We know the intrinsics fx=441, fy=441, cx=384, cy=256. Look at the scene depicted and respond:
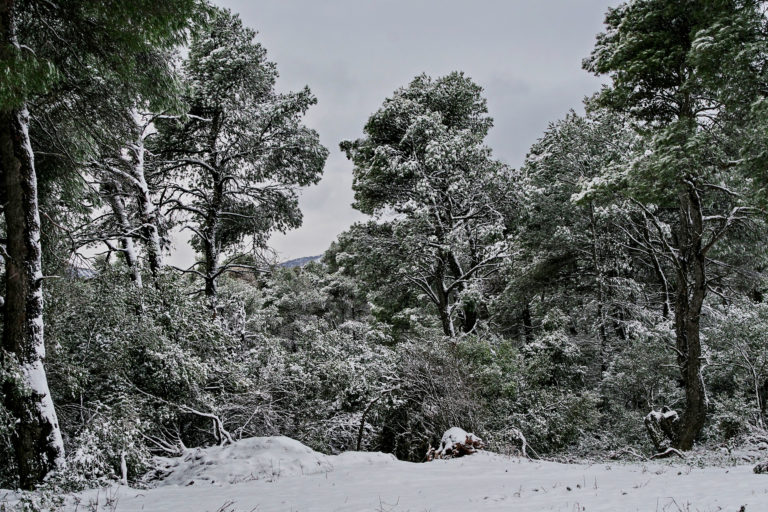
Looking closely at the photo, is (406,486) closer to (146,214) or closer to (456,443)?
(456,443)

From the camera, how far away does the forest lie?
221 inches

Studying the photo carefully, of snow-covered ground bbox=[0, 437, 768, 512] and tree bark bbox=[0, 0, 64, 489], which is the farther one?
tree bark bbox=[0, 0, 64, 489]

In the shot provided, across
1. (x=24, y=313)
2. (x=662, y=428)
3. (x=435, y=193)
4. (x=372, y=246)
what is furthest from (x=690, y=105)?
(x=24, y=313)

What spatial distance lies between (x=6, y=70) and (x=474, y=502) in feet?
19.4

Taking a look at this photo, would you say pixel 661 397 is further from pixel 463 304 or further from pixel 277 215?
pixel 277 215

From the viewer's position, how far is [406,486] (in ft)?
15.6

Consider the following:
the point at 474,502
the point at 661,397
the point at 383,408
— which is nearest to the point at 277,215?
the point at 383,408

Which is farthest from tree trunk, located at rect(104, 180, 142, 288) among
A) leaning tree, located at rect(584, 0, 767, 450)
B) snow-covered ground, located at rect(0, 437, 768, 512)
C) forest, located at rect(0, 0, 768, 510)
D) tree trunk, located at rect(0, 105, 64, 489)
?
leaning tree, located at rect(584, 0, 767, 450)

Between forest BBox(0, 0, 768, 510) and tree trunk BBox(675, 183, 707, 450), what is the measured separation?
0.16 feet

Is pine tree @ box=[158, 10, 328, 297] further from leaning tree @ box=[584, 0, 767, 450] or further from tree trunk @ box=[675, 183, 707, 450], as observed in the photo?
tree trunk @ box=[675, 183, 707, 450]

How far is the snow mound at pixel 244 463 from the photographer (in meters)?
5.70

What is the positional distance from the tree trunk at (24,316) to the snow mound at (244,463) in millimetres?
1477

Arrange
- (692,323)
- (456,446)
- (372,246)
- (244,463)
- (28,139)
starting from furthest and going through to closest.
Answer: (372,246) → (692,323) → (456,446) → (244,463) → (28,139)

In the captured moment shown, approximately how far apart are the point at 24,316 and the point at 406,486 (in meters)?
4.92
